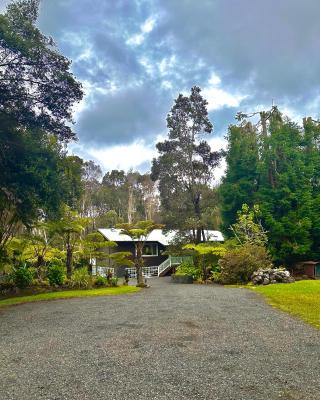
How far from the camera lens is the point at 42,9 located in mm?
13617

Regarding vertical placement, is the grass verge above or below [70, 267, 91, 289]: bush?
below

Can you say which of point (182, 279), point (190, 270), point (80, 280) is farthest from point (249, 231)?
point (80, 280)

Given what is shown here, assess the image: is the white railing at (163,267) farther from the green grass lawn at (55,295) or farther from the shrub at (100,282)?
the green grass lawn at (55,295)

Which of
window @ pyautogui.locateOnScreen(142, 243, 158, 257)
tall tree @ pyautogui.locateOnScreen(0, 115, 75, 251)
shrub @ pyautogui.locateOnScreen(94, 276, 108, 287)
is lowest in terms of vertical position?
shrub @ pyautogui.locateOnScreen(94, 276, 108, 287)

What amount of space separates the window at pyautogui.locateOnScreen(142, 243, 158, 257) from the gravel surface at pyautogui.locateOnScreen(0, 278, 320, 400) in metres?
24.8

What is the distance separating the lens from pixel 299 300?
12.0 m

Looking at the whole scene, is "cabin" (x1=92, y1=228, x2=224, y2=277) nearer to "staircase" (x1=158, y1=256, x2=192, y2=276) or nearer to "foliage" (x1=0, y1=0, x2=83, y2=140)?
"staircase" (x1=158, y1=256, x2=192, y2=276)

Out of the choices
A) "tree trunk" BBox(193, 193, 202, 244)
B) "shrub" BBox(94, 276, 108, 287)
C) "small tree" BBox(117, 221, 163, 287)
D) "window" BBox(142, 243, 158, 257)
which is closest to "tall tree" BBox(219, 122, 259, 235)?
"tree trunk" BBox(193, 193, 202, 244)

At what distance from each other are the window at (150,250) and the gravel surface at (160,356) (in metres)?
24.8

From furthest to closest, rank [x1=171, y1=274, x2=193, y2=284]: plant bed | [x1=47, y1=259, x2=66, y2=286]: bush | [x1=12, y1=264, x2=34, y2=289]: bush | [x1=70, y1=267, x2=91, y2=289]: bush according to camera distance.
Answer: [x1=171, y1=274, x2=193, y2=284]: plant bed
[x1=70, y1=267, x2=91, y2=289]: bush
[x1=47, y1=259, x2=66, y2=286]: bush
[x1=12, y1=264, x2=34, y2=289]: bush

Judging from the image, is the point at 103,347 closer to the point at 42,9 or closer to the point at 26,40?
the point at 26,40

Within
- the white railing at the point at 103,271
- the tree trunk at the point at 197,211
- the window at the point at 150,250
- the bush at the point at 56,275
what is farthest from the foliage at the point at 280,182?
the bush at the point at 56,275

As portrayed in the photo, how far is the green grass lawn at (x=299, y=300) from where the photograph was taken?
929cm

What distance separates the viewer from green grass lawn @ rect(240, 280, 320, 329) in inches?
366
